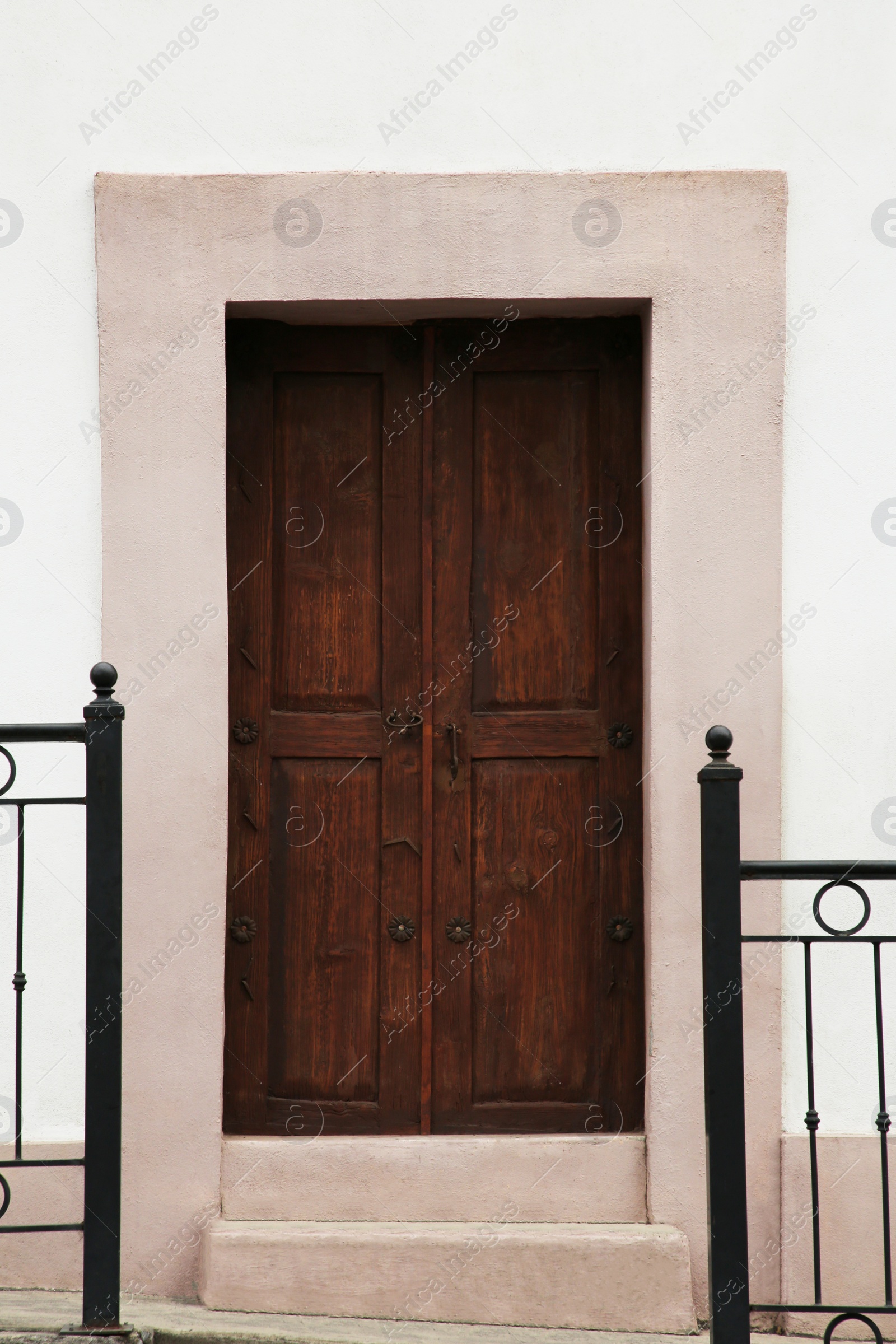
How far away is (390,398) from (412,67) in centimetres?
98

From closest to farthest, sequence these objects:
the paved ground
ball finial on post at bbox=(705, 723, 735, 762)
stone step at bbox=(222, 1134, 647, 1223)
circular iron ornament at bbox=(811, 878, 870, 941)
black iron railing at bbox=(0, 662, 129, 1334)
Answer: circular iron ornament at bbox=(811, 878, 870, 941)
ball finial on post at bbox=(705, 723, 735, 762)
black iron railing at bbox=(0, 662, 129, 1334)
the paved ground
stone step at bbox=(222, 1134, 647, 1223)

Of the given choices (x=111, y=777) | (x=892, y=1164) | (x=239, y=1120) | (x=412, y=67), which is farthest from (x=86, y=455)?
(x=892, y=1164)

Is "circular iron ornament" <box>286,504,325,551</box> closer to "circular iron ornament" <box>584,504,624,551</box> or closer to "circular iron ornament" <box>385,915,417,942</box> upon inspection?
"circular iron ornament" <box>584,504,624,551</box>

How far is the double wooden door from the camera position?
376 cm

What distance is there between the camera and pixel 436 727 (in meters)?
3.78

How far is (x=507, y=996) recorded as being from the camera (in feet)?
12.4

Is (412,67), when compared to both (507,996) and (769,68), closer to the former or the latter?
(769,68)

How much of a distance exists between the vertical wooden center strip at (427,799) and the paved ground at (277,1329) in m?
0.63

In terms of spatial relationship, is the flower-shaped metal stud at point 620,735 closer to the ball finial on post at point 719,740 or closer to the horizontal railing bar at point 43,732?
the ball finial on post at point 719,740

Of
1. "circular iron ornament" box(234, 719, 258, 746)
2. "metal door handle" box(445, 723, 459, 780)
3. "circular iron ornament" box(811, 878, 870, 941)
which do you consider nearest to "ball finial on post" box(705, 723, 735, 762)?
A: "circular iron ornament" box(811, 878, 870, 941)

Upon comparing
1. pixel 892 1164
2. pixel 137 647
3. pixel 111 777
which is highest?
pixel 137 647

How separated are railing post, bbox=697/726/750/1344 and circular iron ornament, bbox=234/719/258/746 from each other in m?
1.56

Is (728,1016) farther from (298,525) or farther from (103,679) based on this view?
(298,525)

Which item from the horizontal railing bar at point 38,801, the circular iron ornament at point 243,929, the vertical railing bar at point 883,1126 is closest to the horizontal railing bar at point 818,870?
the vertical railing bar at point 883,1126
